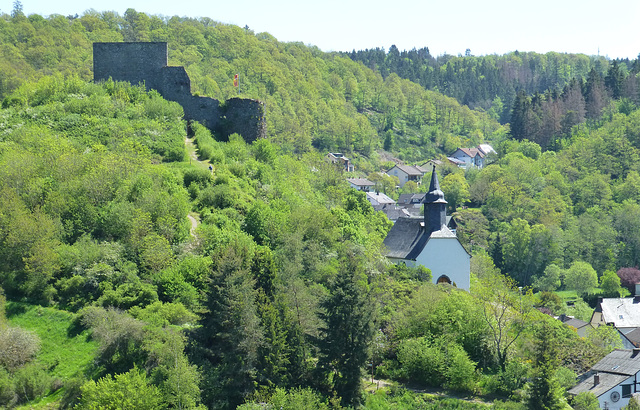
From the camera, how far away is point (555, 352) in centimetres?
3403

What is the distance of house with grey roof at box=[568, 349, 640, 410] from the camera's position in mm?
41906

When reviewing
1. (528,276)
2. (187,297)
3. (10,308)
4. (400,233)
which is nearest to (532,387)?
(187,297)

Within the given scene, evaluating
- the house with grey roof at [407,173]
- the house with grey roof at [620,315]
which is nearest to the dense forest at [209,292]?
the house with grey roof at [620,315]

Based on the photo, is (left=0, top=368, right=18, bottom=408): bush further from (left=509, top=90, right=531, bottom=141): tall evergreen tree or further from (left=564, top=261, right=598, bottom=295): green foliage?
(left=509, top=90, right=531, bottom=141): tall evergreen tree

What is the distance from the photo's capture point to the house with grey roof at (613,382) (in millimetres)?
41906

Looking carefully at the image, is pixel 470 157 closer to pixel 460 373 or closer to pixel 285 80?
pixel 285 80

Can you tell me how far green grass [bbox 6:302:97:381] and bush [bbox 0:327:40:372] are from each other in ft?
1.39

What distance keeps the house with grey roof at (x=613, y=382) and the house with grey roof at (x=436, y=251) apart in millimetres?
8421

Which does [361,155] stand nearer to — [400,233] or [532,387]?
[400,233]

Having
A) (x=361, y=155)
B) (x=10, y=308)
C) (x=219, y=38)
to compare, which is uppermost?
(x=219, y=38)

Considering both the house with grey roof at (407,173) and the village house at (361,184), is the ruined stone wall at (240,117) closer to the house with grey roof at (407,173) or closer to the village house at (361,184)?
the village house at (361,184)

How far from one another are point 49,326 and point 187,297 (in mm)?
5419

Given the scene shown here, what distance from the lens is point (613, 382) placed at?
42.5m

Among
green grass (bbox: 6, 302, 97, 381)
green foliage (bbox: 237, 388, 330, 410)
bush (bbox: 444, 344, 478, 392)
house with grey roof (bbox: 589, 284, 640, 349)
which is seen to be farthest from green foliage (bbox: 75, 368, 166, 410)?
house with grey roof (bbox: 589, 284, 640, 349)
